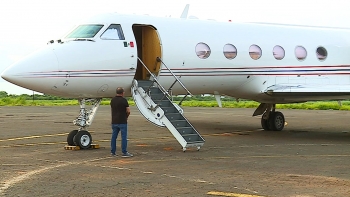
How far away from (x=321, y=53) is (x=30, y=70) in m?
11.1

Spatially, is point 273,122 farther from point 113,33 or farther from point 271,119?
point 113,33

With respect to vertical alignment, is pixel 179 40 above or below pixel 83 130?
above

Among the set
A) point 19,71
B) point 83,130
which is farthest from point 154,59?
point 19,71

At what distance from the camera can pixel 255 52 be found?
18.2m

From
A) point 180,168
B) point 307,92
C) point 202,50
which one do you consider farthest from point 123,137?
point 307,92

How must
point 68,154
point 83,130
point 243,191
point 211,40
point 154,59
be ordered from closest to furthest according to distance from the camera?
point 243,191, point 68,154, point 83,130, point 154,59, point 211,40

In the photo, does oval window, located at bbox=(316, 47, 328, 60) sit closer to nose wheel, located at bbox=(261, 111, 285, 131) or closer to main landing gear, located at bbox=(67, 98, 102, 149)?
nose wheel, located at bbox=(261, 111, 285, 131)

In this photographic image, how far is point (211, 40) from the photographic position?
1727 cm

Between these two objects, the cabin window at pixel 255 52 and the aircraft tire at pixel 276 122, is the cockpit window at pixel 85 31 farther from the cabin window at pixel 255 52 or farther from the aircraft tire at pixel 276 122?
the aircraft tire at pixel 276 122

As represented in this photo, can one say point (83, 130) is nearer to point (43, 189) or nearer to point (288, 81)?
point (43, 189)

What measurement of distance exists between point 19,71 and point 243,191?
7.30m

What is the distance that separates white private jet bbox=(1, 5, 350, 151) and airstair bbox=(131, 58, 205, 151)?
0.03 m

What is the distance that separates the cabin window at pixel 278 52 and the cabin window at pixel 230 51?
1762 mm

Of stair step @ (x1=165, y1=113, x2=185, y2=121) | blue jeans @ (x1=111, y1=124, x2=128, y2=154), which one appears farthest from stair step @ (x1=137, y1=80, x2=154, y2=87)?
blue jeans @ (x1=111, y1=124, x2=128, y2=154)
